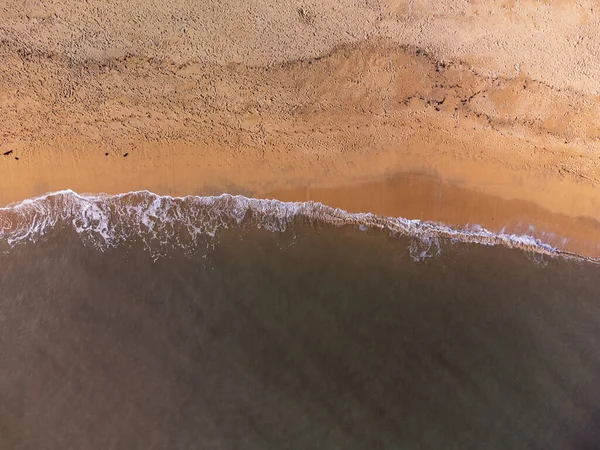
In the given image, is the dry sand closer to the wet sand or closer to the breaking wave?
the wet sand

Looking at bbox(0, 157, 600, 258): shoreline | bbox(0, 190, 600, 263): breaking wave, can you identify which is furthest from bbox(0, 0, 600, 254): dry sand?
bbox(0, 190, 600, 263): breaking wave

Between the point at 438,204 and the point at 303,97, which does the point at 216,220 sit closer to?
the point at 303,97

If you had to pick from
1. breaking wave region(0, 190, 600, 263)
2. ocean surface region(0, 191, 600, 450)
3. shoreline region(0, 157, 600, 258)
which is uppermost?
shoreline region(0, 157, 600, 258)

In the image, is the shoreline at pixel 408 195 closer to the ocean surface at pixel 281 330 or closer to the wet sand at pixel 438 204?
the wet sand at pixel 438 204

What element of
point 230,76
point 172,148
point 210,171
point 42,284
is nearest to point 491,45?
point 230,76

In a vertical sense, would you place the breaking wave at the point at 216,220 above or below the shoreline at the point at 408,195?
below

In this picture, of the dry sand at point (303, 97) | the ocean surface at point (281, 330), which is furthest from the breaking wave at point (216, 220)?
the dry sand at point (303, 97)
